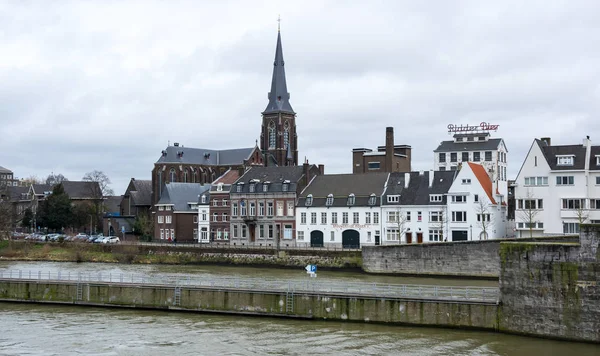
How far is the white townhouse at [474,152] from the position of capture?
99.8 m

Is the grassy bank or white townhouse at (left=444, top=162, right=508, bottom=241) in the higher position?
white townhouse at (left=444, top=162, right=508, bottom=241)

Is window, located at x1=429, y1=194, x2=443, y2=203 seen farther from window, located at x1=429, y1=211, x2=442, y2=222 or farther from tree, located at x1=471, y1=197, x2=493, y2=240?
tree, located at x1=471, y1=197, x2=493, y2=240

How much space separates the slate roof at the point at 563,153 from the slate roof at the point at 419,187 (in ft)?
31.5

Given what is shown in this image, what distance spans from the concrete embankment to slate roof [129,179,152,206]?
72.4 meters

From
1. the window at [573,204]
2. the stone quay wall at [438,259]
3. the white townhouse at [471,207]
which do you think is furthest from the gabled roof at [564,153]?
the stone quay wall at [438,259]

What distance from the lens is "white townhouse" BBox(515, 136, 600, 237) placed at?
222ft

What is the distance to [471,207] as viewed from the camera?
2859 inches

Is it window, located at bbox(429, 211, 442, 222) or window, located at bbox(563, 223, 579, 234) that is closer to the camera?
window, located at bbox(563, 223, 579, 234)

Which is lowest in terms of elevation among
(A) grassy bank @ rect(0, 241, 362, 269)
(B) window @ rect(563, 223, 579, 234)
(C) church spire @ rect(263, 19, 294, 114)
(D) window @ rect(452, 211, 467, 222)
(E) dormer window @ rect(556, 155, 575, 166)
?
(A) grassy bank @ rect(0, 241, 362, 269)

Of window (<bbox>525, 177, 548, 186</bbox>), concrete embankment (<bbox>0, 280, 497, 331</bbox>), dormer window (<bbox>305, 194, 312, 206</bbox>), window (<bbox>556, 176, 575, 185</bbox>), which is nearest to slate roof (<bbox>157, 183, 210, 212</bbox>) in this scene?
dormer window (<bbox>305, 194, 312, 206</bbox>)

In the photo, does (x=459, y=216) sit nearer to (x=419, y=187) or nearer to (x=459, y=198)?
(x=459, y=198)

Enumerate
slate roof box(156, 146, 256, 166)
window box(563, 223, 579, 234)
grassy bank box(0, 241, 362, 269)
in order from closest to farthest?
window box(563, 223, 579, 234) → grassy bank box(0, 241, 362, 269) → slate roof box(156, 146, 256, 166)

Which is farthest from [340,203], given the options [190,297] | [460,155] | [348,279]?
[190,297]

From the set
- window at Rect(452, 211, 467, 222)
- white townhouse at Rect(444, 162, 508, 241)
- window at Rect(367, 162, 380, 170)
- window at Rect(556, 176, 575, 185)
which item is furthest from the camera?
window at Rect(367, 162, 380, 170)
